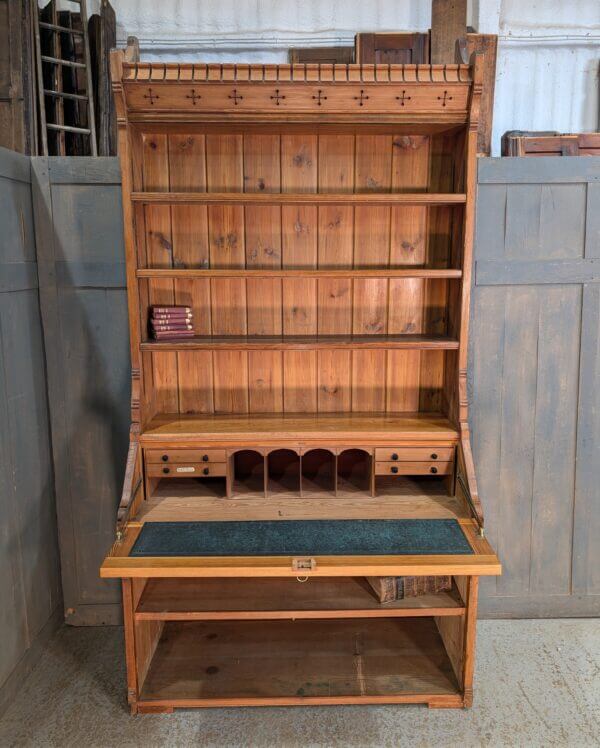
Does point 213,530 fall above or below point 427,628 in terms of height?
above

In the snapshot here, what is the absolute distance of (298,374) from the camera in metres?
2.64

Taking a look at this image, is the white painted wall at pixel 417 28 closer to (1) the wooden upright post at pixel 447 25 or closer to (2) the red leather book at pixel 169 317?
(1) the wooden upright post at pixel 447 25

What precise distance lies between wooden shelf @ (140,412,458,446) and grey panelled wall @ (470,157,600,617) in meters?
0.39

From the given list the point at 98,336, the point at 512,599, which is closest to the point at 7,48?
the point at 98,336

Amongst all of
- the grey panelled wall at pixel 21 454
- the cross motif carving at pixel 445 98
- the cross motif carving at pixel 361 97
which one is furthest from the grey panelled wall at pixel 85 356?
the cross motif carving at pixel 445 98

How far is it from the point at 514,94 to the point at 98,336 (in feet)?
9.16

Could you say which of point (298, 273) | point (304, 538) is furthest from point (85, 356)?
point (304, 538)

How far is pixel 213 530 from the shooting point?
2.14 m

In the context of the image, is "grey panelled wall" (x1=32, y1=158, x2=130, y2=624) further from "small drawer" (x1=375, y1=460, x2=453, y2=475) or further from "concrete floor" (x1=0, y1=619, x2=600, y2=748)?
"small drawer" (x1=375, y1=460, x2=453, y2=475)

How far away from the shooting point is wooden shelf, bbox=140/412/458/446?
2.35m

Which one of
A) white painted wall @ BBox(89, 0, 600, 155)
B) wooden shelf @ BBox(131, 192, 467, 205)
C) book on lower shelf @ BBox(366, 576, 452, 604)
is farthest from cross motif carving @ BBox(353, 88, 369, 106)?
book on lower shelf @ BBox(366, 576, 452, 604)

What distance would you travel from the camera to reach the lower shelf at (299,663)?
2199 mm

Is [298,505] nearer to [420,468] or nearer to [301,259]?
[420,468]

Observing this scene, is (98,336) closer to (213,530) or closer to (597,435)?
(213,530)
